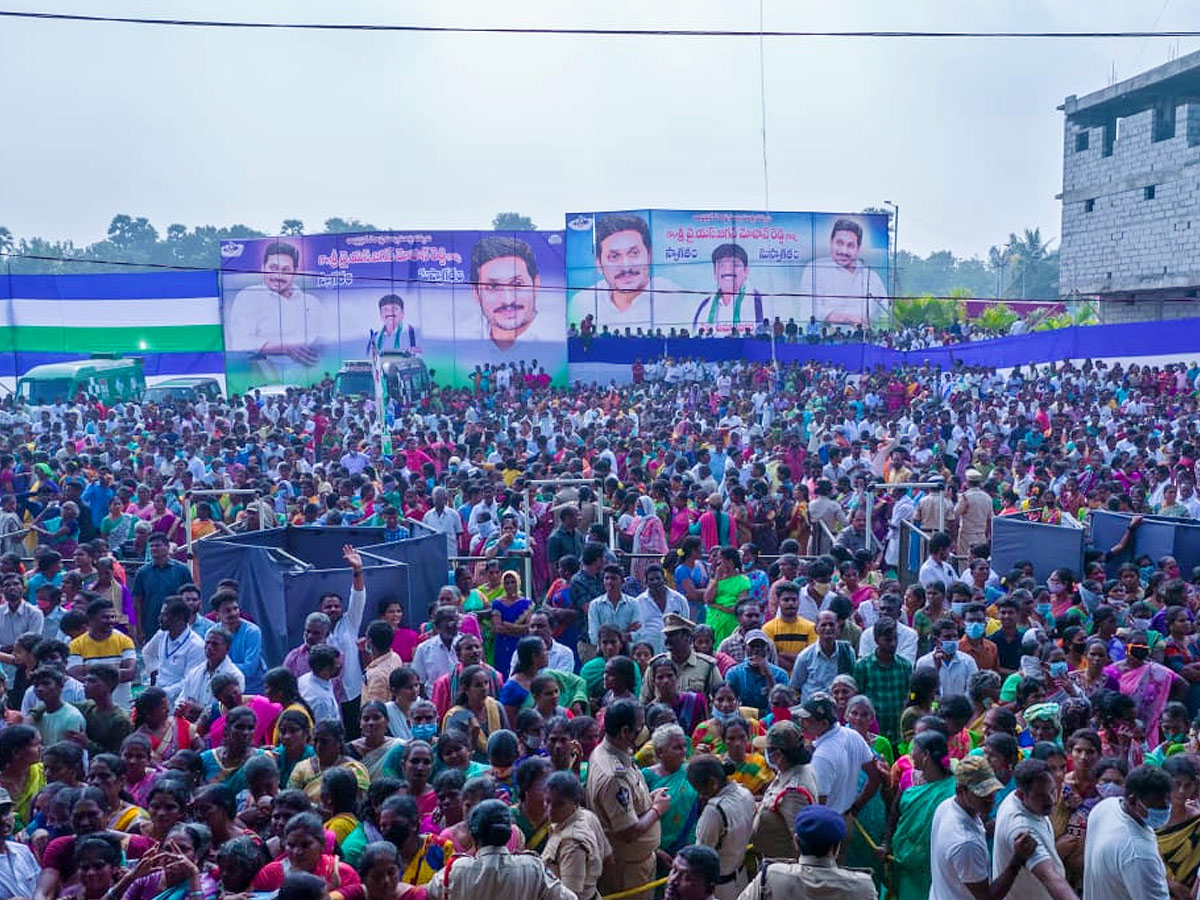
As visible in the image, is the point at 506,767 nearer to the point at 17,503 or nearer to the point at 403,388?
the point at 17,503

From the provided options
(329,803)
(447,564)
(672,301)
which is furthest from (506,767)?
(672,301)

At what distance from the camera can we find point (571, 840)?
497 cm

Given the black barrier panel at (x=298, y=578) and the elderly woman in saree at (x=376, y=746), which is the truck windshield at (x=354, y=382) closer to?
the black barrier panel at (x=298, y=578)

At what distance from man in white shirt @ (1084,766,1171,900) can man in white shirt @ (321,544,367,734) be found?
4873 millimetres

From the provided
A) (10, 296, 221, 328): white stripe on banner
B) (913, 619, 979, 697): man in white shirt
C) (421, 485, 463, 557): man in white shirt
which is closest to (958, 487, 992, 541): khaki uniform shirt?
(421, 485, 463, 557): man in white shirt

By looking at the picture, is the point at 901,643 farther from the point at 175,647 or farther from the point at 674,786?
the point at 175,647

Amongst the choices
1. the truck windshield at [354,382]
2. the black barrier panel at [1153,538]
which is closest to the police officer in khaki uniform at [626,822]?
the black barrier panel at [1153,538]

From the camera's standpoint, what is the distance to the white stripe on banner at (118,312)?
34.0 metres

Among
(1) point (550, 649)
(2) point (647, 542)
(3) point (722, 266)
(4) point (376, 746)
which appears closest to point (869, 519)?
(2) point (647, 542)

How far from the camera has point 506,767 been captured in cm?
582

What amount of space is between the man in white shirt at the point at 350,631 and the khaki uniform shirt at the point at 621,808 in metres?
3.25

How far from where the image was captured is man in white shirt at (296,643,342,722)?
714 cm

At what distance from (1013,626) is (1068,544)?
2853 millimetres

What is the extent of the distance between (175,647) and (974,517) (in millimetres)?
8028
